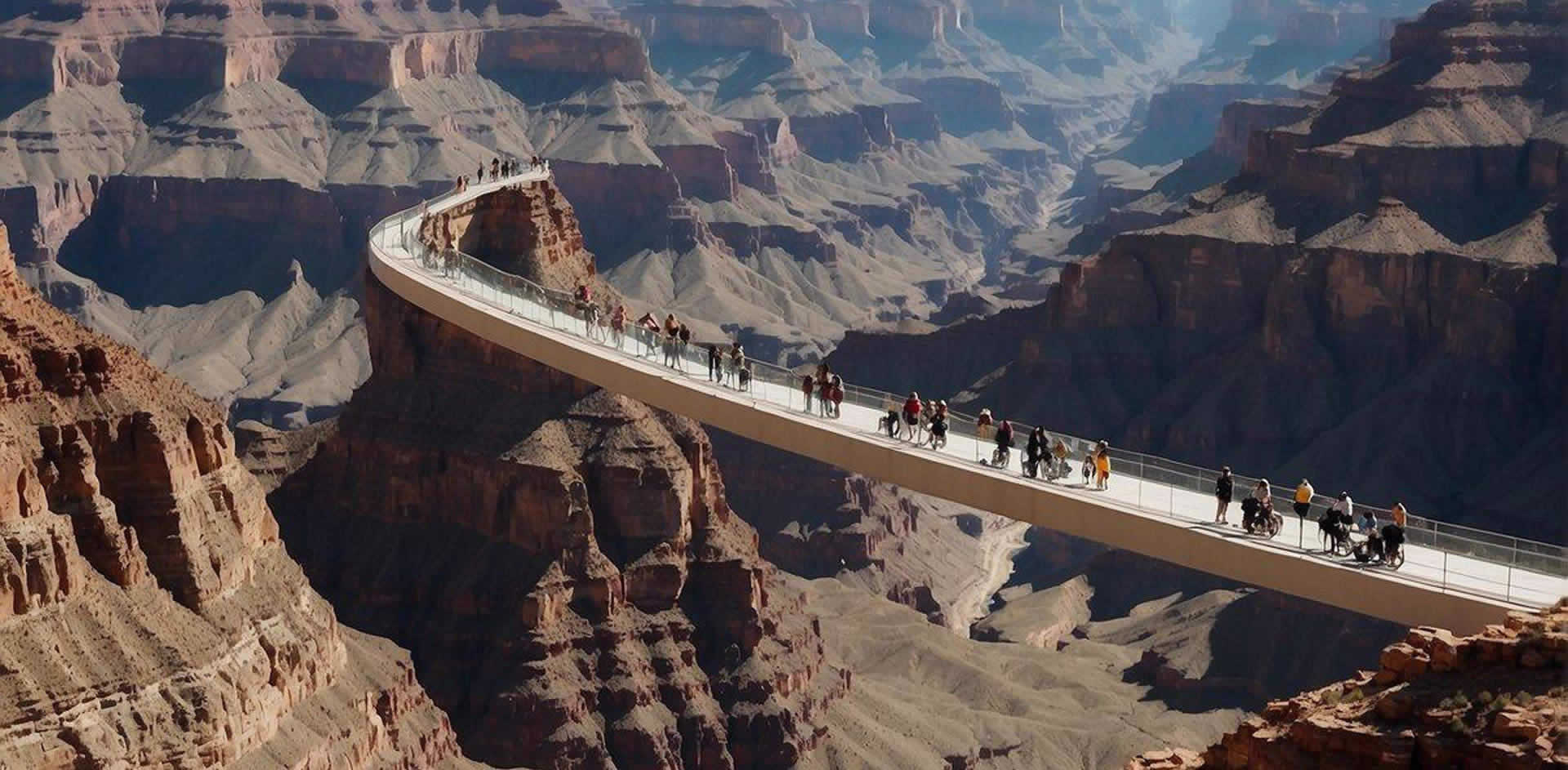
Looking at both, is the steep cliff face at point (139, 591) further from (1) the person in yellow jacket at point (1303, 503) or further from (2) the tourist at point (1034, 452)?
(1) the person in yellow jacket at point (1303, 503)

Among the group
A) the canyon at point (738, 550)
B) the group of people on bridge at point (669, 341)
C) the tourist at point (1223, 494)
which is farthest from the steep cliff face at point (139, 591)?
the tourist at point (1223, 494)

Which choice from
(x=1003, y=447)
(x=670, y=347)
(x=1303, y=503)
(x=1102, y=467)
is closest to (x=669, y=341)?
(x=670, y=347)

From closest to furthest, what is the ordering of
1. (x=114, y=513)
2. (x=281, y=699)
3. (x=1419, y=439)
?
1. (x=114, y=513)
2. (x=281, y=699)
3. (x=1419, y=439)

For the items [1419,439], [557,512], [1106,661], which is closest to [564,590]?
[557,512]

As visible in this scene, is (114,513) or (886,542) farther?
(886,542)

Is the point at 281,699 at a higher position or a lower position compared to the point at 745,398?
lower

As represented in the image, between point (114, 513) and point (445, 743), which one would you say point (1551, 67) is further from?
point (114, 513)

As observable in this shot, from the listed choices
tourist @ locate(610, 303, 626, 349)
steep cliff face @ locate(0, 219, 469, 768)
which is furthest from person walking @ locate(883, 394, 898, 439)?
steep cliff face @ locate(0, 219, 469, 768)

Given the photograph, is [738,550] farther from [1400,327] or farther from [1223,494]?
[1400,327]
